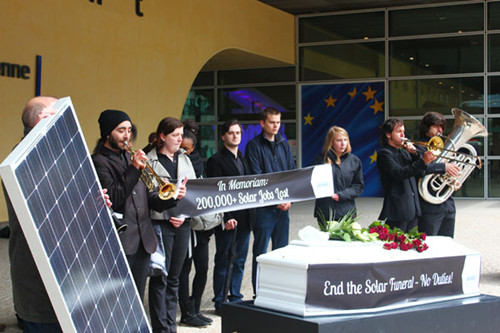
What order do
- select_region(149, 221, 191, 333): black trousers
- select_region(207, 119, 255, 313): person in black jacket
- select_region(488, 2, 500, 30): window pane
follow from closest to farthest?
select_region(149, 221, 191, 333): black trousers, select_region(207, 119, 255, 313): person in black jacket, select_region(488, 2, 500, 30): window pane

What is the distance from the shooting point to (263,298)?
3.77 metres

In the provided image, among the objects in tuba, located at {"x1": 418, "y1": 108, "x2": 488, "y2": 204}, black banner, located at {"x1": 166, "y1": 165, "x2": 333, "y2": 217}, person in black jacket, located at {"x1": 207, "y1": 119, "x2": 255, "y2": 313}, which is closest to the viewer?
black banner, located at {"x1": 166, "y1": 165, "x2": 333, "y2": 217}

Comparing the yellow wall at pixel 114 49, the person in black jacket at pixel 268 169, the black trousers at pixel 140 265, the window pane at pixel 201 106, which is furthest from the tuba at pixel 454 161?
the window pane at pixel 201 106

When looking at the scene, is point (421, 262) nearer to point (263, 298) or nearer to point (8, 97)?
point (263, 298)

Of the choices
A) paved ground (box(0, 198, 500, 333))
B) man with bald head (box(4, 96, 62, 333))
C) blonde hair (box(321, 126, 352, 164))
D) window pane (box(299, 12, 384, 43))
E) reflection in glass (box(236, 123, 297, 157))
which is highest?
window pane (box(299, 12, 384, 43))

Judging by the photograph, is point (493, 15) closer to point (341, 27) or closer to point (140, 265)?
point (341, 27)

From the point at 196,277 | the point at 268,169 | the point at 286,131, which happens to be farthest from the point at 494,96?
the point at 196,277

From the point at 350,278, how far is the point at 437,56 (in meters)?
15.5

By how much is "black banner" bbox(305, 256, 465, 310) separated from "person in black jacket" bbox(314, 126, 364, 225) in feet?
7.29

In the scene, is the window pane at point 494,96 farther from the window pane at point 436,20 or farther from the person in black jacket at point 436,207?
the person in black jacket at point 436,207

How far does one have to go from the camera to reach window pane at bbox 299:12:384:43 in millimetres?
18453

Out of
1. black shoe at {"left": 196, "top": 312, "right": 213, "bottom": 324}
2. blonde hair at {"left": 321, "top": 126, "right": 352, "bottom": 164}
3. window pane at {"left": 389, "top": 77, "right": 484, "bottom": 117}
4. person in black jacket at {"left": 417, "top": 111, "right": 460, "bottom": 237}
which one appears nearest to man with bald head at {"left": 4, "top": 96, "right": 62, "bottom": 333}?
black shoe at {"left": 196, "top": 312, "right": 213, "bottom": 324}

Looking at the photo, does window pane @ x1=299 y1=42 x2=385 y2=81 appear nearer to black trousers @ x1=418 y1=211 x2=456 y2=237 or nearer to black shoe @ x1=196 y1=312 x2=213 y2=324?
black trousers @ x1=418 y1=211 x2=456 y2=237

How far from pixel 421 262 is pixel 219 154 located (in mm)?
2662
